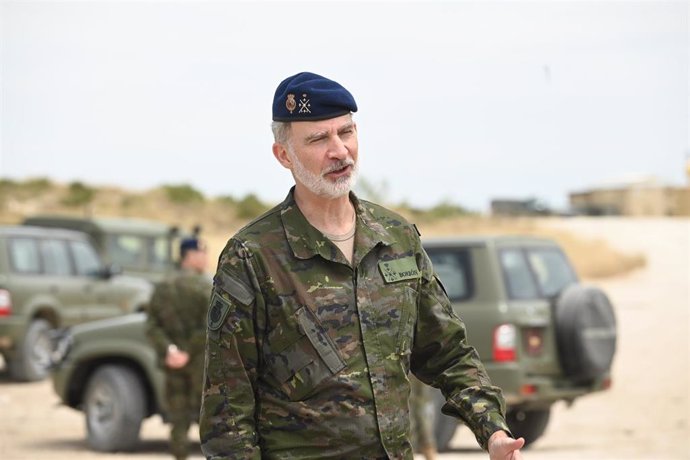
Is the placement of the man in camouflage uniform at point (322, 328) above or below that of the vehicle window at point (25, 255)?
above

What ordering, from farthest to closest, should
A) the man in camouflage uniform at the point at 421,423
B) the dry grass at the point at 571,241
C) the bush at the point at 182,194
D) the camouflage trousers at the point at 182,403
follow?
the bush at the point at 182,194, the dry grass at the point at 571,241, the man in camouflage uniform at the point at 421,423, the camouflage trousers at the point at 182,403

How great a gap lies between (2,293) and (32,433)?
3.63m

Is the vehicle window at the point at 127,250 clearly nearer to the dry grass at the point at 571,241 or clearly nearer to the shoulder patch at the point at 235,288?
the dry grass at the point at 571,241

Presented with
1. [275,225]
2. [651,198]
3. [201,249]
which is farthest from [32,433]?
[651,198]

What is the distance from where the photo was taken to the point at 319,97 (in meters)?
4.03

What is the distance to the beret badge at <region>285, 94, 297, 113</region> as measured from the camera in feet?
13.3

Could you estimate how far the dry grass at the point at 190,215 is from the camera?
51625 mm

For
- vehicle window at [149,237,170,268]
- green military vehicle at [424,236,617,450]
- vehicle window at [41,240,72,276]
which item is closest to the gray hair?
green military vehicle at [424,236,617,450]

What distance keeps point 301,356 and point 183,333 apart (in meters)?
6.49

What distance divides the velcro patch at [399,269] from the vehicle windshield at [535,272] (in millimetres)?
8220

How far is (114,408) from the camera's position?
12.2 metres

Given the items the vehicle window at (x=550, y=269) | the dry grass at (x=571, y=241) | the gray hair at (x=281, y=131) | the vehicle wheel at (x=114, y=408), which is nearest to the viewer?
the gray hair at (x=281, y=131)

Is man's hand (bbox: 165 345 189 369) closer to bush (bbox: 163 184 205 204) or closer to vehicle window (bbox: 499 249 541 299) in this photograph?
vehicle window (bbox: 499 249 541 299)

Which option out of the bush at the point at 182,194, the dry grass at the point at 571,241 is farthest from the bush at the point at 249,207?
the dry grass at the point at 571,241
